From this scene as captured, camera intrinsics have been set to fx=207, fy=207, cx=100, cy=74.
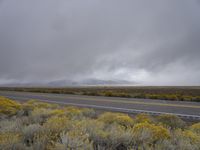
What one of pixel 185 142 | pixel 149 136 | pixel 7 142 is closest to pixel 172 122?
pixel 149 136

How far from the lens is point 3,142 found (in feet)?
14.3

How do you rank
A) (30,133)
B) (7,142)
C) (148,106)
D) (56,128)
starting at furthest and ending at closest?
(148,106) < (56,128) < (30,133) < (7,142)

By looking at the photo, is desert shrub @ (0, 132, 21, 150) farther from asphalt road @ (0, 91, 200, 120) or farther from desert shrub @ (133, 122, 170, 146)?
asphalt road @ (0, 91, 200, 120)

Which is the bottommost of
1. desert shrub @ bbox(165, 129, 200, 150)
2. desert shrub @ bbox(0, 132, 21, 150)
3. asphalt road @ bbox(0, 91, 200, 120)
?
asphalt road @ bbox(0, 91, 200, 120)

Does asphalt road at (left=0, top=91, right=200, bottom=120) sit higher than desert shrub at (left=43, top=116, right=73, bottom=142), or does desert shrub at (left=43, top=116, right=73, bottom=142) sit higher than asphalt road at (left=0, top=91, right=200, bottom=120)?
desert shrub at (left=43, top=116, right=73, bottom=142)

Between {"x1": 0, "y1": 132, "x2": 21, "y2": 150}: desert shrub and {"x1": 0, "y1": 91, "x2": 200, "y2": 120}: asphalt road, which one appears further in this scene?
{"x1": 0, "y1": 91, "x2": 200, "y2": 120}: asphalt road

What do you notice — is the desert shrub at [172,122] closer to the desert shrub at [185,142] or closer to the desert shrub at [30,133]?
the desert shrub at [185,142]

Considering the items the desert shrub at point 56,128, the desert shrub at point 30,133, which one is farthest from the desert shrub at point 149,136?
the desert shrub at point 30,133

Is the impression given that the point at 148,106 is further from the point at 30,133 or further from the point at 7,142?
the point at 7,142

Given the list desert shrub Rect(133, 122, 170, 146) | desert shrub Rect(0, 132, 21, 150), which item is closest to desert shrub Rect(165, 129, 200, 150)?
desert shrub Rect(133, 122, 170, 146)

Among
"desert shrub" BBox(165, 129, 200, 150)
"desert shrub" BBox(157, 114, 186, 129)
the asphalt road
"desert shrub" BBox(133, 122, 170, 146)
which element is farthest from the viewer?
the asphalt road

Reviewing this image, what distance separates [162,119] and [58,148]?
617 cm

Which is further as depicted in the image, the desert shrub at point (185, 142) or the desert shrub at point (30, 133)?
the desert shrub at point (30, 133)

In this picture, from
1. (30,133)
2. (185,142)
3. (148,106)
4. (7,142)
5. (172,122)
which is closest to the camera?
(7,142)
